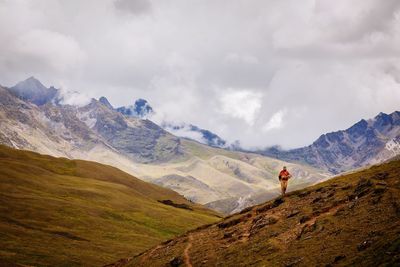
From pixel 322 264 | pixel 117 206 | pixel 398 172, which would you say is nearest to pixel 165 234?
pixel 117 206

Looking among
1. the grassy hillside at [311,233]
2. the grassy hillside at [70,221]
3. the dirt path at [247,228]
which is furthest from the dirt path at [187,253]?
the grassy hillside at [70,221]

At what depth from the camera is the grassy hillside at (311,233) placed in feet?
160

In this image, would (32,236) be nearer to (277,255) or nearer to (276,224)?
(276,224)

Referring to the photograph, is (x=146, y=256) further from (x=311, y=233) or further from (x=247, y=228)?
(x=311, y=233)

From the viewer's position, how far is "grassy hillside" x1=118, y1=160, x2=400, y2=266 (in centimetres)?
4883

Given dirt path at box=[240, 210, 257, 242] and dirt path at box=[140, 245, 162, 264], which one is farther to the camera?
dirt path at box=[140, 245, 162, 264]

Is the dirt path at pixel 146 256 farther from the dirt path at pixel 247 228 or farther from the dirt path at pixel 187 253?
the dirt path at pixel 247 228

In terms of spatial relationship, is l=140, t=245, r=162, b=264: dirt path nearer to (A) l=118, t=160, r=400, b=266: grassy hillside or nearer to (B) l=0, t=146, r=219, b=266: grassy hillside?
(A) l=118, t=160, r=400, b=266: grassy hillside

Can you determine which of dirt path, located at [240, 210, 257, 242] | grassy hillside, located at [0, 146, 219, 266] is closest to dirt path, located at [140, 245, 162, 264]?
grassy hillside, located at [0, 146, 219, 266]

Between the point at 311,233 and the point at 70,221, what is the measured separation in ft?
280

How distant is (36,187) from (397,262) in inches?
5605

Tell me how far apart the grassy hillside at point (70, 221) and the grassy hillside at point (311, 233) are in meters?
21.1

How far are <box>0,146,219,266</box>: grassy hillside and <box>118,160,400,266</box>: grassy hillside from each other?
21123mm

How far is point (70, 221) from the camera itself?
129 metres
